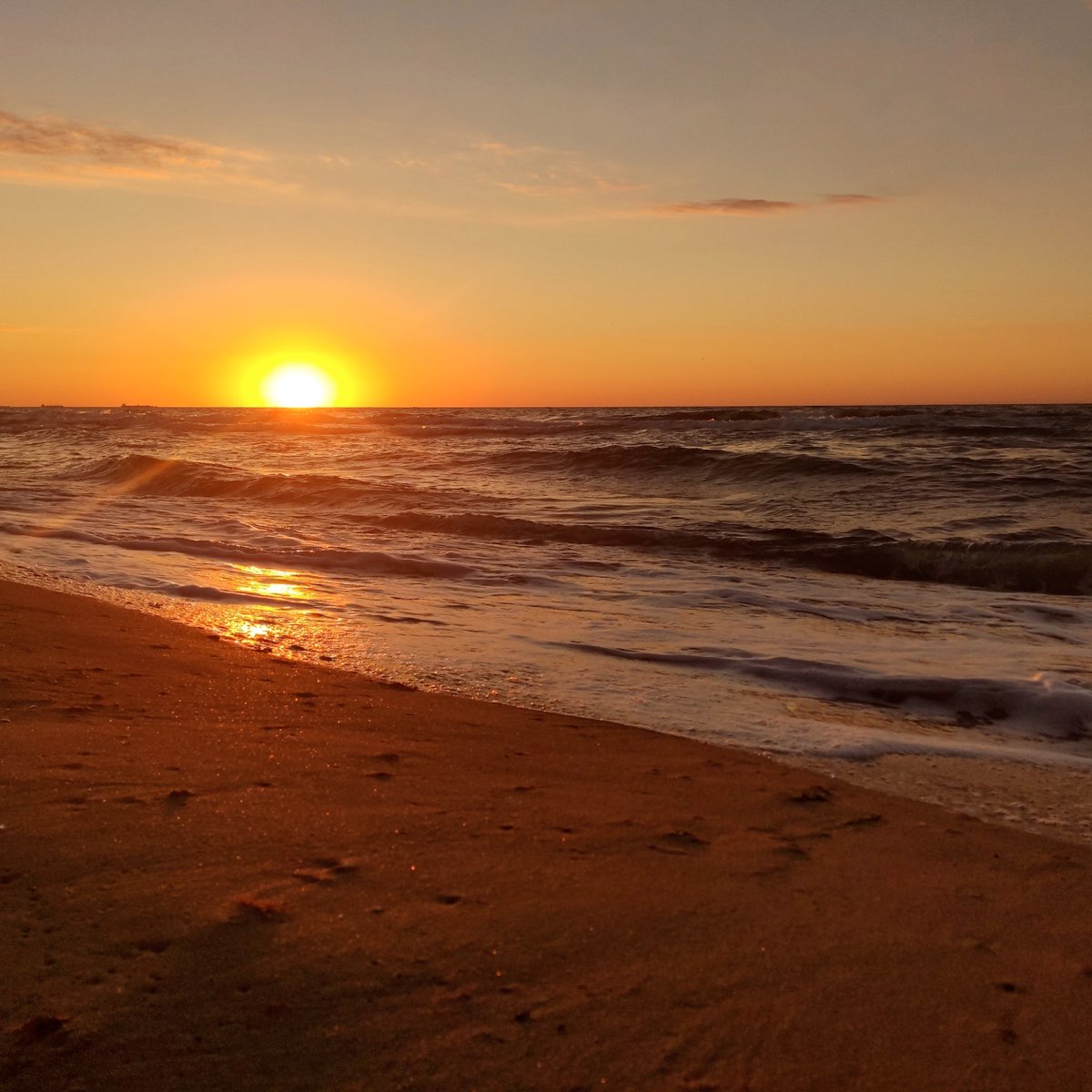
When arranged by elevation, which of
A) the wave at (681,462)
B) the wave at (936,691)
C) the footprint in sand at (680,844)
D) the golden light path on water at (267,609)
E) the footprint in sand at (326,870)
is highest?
the wave at (681,462)

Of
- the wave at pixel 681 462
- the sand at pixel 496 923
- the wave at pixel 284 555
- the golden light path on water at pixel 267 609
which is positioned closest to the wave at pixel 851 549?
the wave at pixel 284 555

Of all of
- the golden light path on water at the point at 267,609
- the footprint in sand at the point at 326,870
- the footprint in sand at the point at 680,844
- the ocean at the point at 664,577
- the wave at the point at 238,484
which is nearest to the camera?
the footprint in sand at the point at 326,870

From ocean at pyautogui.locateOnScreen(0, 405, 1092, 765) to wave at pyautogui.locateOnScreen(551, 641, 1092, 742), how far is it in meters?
0.02

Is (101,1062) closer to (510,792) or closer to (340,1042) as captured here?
(340,1042)

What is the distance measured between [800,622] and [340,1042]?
5.70m

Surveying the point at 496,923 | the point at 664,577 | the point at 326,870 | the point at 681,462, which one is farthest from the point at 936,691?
the point at 681,462

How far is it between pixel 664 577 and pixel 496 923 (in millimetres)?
6987

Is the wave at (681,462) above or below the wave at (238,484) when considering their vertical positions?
above

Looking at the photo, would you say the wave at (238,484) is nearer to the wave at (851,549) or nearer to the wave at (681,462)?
the wave at (851,549)

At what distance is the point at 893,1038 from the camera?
1950mm

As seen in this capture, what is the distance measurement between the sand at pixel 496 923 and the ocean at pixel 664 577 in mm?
1135

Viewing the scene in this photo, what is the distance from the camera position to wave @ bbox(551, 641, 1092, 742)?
4.62 metres

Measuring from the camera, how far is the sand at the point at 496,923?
181cm

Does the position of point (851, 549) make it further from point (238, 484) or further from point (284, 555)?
point (238, 484)
